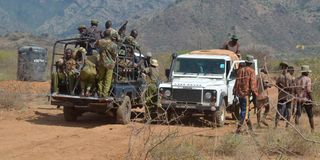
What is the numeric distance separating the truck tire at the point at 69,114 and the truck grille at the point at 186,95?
8.20 ft

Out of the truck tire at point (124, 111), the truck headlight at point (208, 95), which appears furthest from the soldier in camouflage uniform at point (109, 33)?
the truck headlight at point (208, 95)

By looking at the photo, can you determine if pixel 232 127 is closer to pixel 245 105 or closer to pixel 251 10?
pixel 245 105

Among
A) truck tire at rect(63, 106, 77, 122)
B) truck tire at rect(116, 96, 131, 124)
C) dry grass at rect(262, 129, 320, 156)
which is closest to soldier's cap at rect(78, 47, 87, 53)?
truck tire at rect(63, 106, 77, 122)

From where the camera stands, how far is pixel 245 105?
12516 millimetres

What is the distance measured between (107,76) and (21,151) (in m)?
3.39

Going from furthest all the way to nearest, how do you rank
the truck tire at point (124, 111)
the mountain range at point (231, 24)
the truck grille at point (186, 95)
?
the mountain range at point (231, 24), the truck grille at point (186, 95), the truck tire at point (124, 111)

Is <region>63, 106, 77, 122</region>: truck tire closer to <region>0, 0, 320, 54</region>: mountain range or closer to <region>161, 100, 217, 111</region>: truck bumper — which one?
<region>161, 100, 217, 111</region>: truck bumper

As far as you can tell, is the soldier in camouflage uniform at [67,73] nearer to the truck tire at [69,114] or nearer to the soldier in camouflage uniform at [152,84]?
the truck tire at [69,114]

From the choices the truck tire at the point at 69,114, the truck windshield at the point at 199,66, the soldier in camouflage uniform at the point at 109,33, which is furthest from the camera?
the truck windshield at the point at 199,66

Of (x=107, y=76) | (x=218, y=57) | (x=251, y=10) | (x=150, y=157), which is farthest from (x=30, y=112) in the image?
(x=251, y=10)

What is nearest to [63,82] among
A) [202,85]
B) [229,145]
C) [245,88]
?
[202,85]

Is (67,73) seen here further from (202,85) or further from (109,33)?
(202,85)

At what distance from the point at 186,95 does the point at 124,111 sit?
151cm

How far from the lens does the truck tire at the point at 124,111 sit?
13836 millimetres
